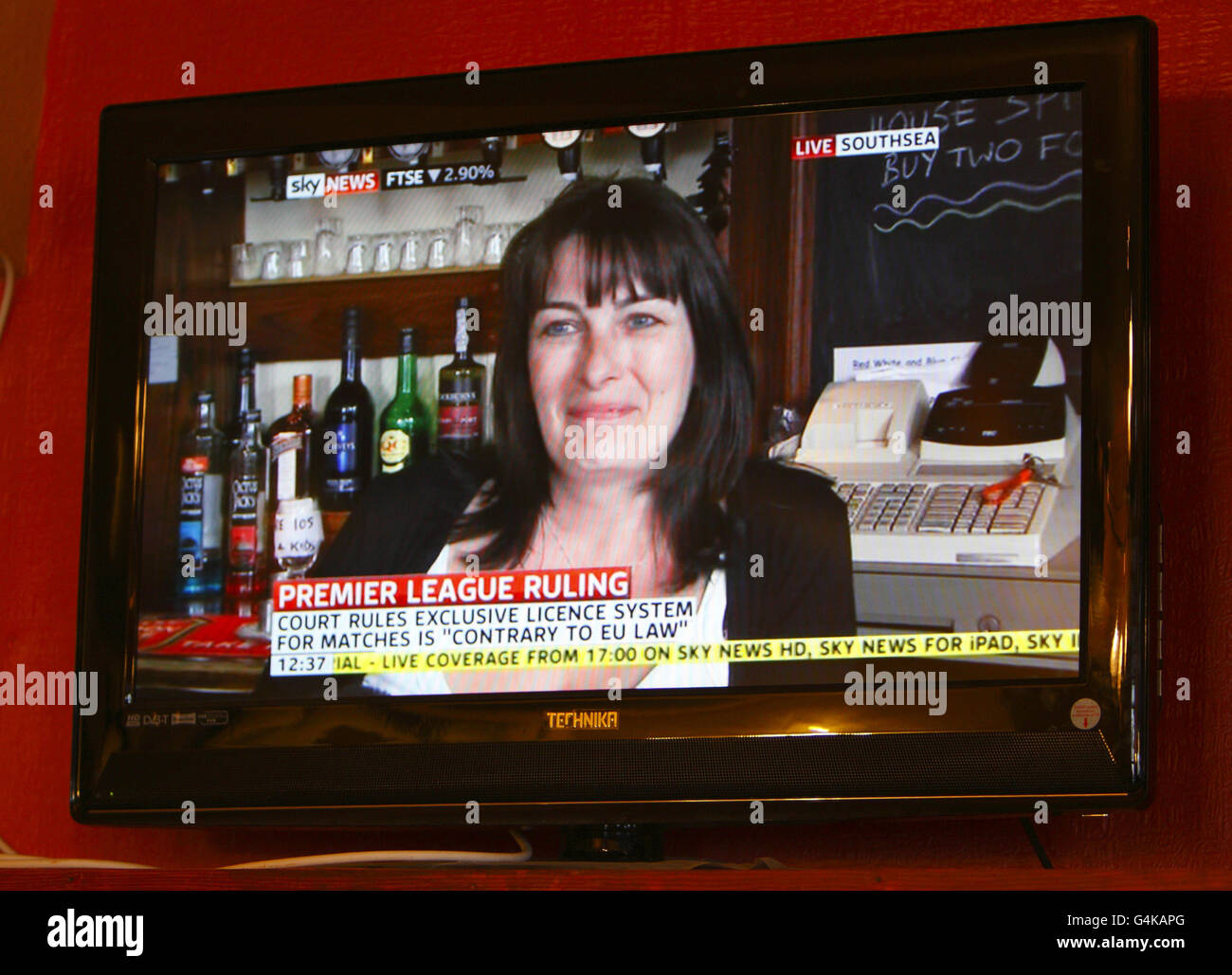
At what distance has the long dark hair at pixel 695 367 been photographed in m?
1.48

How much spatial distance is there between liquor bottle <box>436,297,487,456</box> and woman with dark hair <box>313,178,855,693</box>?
0.05 ft

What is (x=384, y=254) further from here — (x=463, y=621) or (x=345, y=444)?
(x=463, y=621)

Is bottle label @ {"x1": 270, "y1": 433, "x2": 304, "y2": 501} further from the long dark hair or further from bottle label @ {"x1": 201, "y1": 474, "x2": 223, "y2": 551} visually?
the long dark hair

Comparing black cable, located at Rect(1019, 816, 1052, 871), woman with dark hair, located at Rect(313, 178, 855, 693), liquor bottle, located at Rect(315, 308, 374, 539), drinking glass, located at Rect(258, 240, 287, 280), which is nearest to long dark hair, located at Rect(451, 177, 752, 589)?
woman with dark hair, located at Rect(313, 178, 855, 693)

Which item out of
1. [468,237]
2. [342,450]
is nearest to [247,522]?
[342,450]

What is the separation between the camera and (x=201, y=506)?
5.27ft

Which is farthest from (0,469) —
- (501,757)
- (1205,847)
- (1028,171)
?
(1205,847)

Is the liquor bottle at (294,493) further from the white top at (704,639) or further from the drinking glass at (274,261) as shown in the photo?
the white top at (704,639)

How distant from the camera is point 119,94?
6.56 feet

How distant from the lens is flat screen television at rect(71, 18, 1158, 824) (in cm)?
140

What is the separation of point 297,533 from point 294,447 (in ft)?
0.29

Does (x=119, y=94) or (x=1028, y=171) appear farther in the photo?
(x=119, y=94)

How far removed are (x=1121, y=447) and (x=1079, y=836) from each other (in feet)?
1.35
